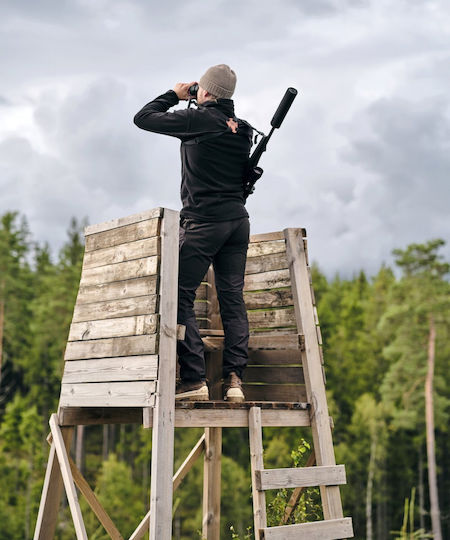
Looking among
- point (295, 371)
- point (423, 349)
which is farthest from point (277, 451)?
point (295, 371)

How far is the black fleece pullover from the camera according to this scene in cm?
524

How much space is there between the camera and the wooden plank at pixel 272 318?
6.17 metres

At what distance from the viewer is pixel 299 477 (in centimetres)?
532

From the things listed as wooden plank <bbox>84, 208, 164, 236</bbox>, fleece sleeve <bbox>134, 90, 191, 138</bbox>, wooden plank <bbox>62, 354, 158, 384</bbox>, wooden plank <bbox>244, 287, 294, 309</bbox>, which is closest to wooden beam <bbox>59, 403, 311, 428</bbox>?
wooden plank <bbox>62, 354, 158, 384</bbox>

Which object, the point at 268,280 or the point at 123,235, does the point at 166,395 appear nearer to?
the point at 123,235

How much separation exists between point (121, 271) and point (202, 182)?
86cm

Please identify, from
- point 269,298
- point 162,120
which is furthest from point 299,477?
point 162,120

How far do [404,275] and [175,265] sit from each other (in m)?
28.9

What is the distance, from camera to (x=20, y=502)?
3412cm

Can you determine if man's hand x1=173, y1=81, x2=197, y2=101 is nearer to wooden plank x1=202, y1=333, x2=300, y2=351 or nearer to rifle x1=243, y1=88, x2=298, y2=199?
rifle x1=243, y1=88, x2=298, y2=199

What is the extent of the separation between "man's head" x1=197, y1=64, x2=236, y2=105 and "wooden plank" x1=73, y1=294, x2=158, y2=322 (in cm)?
150

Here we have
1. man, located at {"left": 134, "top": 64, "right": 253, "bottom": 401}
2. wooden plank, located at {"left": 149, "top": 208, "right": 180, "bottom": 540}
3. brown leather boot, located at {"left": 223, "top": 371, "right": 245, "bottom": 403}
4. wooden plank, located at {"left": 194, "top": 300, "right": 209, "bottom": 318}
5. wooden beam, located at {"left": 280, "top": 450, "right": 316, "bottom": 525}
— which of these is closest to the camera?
wooden plank, located at {"left": 149, "top": 208, "right": 180, "bottom": 540}

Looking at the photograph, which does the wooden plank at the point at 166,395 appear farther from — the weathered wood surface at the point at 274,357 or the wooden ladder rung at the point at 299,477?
the weathered wood surface at the point at 274,357

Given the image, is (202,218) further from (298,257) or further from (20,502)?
(20,502)
